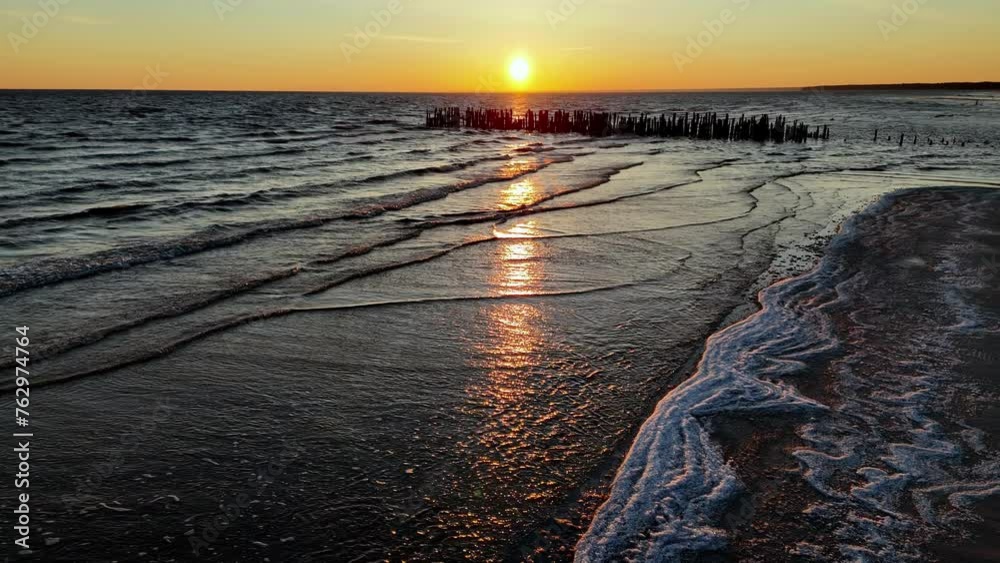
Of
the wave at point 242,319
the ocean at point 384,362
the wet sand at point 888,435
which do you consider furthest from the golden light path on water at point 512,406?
the wet sand at point 888,435

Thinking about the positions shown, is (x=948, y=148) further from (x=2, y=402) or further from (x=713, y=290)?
(x=2, y=402)

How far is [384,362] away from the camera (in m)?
6.78

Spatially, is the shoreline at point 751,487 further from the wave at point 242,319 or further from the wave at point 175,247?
the wave at point 175,247

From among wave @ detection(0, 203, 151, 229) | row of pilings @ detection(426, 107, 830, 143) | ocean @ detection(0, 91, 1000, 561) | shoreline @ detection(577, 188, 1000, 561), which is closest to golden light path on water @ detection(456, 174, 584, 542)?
ocean @ detection(0, 91, 1000, 561)

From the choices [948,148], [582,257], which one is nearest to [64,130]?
[582,257]

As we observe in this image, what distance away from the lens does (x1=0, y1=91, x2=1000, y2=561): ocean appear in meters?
4.10

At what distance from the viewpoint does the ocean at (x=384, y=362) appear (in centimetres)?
410

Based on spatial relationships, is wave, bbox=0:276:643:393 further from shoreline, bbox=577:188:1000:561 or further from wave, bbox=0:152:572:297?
wave, bbox=0:152:572:297

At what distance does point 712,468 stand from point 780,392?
167 cm

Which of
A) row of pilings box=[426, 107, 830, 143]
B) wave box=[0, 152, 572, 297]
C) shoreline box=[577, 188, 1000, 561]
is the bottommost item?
shoreline box=[577, 188, 1000, 561]

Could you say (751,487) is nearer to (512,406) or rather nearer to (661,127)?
(512,406)

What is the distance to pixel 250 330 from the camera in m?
7.79

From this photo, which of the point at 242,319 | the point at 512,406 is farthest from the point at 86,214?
the point at 512,406

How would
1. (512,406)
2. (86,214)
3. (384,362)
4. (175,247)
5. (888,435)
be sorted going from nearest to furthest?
1. (888,435)
2. (512,406)
3. (384,362)
4. (175,247)
5. (86,214)
